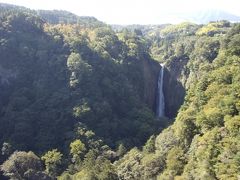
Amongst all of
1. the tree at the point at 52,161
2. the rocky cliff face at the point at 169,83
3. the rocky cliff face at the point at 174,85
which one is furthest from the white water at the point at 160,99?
the tree at the point at 52,161

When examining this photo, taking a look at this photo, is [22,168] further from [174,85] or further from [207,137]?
[174,85]

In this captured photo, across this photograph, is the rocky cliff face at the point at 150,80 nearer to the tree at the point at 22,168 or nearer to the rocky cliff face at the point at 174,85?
A: the rocky cliff face at the point at 174,85

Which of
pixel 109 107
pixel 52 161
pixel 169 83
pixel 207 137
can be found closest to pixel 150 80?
pixel 169 83

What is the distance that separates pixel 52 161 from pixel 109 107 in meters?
18.0

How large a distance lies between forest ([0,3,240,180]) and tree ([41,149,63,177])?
6.1 inches

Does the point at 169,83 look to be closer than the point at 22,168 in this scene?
No

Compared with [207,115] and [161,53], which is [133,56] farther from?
[207,115]

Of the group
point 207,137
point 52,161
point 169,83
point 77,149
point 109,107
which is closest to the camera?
point 207,137

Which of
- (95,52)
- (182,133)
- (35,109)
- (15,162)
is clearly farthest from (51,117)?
(182,133)

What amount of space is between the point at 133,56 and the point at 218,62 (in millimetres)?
35684

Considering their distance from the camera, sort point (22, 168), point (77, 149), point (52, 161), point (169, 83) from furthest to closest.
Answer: point (169, 83) < point (77, 149) < point (52, 161) < point (22, 168)

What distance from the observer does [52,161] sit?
62.5 metres

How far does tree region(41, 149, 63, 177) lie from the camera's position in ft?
203

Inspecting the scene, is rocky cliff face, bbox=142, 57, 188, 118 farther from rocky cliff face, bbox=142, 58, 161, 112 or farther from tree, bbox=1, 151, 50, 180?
tree, bbox=1, 151, 50, 180
